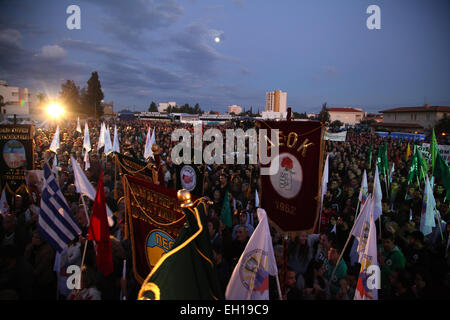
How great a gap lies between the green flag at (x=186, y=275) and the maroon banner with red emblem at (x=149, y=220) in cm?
95

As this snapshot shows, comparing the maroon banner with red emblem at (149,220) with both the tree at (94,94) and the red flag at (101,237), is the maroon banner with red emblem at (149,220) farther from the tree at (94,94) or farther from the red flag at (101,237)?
the tree at (94,94)

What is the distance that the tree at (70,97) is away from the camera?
63.7 metres

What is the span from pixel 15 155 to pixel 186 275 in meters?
7.65

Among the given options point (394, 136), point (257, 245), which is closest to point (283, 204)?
point (257, 245)

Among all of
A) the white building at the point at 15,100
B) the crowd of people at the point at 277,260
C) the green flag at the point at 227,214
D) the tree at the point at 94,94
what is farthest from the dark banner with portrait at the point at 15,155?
the white building at the point at 15,100

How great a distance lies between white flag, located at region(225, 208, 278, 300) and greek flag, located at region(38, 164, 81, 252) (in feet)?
9.72

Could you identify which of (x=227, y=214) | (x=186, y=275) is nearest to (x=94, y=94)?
(x=227, y=214)

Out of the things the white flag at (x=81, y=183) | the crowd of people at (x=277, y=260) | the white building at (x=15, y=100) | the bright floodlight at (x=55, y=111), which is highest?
the white building at (x=15, y=100)

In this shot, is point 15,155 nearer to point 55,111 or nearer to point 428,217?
point 428,217

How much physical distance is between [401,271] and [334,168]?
10.9 meters

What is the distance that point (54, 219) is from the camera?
423 cm

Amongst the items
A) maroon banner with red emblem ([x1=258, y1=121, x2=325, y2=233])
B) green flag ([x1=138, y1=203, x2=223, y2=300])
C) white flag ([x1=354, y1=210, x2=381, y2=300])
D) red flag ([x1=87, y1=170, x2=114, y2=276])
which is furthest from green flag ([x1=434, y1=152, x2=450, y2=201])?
red flag ([x1=87, y1=170, x2=114, y2=276])

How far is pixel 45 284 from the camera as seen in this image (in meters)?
4.03

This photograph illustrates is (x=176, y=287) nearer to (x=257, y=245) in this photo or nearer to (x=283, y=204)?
(x=257, y=245)
